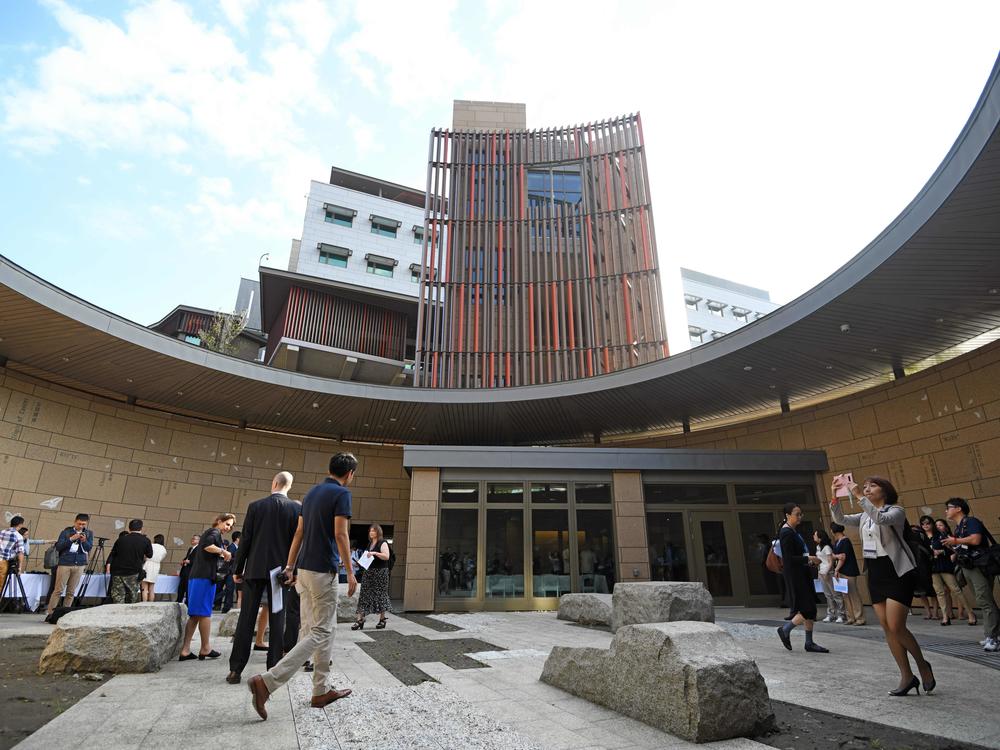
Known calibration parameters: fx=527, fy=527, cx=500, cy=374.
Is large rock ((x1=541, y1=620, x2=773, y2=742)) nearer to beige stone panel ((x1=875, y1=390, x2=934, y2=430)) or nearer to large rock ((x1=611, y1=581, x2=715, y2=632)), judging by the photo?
large rock ((x1=611, y1=581, x2=715, y2=632))

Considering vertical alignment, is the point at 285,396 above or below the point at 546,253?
below

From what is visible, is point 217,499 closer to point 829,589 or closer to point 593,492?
point 593,492

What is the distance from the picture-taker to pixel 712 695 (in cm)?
293

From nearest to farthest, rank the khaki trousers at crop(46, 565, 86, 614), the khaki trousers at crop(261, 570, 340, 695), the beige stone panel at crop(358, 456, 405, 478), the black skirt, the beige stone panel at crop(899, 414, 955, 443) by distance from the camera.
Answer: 1. the khaki trousers at crop(261, 570, 340, 695)
2. the black skirt
3. the khaki trousers at crop(46, 565, 86, 614)
4. the beige stone panel at crop(899, 414, 955, 443)
5. the beige stone panel at crop(358, 456, 405, 478)

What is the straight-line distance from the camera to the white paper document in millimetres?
4273

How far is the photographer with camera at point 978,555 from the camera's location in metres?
5.69

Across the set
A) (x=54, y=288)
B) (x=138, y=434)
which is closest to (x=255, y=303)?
(x=138, y=434)

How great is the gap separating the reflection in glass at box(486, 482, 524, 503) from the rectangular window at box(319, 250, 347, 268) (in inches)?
571

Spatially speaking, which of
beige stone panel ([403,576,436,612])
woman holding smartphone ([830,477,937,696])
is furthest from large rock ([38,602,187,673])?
beige stone panel ([403,576,436,612])

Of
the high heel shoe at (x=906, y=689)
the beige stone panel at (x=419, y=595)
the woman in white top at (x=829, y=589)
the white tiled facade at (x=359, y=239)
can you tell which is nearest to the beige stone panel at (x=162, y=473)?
the beige stone panel at (x=419, y=595)

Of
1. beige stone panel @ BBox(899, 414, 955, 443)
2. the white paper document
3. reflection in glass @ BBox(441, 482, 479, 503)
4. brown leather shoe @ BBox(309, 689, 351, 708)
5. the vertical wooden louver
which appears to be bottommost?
brown leather shoe @ BBox(309, 689, 351, 708)

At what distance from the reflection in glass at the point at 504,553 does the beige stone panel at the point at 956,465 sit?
870cm

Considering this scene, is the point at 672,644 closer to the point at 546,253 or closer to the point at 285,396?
the point at 285,396

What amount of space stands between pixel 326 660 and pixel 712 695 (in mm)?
2377
